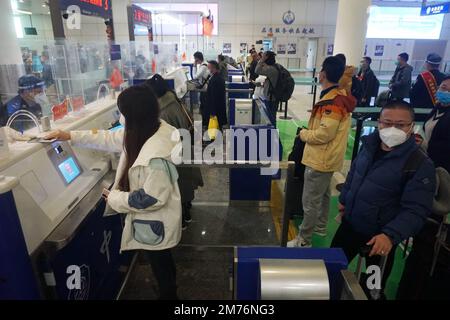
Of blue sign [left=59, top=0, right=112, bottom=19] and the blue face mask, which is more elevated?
blue sign [left=59, top=0, right=112, bottom=19]

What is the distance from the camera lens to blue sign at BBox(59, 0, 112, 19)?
311cm

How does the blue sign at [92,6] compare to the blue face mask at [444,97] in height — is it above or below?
above

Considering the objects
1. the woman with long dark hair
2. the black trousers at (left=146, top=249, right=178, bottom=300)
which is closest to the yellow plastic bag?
the woman with long dark hair

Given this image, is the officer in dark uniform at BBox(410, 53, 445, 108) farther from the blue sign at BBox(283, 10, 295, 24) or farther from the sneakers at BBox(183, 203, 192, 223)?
the blue sign at BBox(283, 10, 295, 24)

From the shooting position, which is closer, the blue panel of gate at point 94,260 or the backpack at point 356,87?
the blue panel of gate at point 94,260

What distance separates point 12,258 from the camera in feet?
4.38

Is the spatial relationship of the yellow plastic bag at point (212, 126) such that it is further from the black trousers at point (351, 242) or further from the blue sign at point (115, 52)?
the black trousers at point (351, 242)

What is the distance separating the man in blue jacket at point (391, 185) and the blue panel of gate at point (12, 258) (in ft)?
5.48

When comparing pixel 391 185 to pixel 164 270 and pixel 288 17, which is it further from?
pixel 288 17

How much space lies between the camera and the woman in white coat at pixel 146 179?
65.2 inches

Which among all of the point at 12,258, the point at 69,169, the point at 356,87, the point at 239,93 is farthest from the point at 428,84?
the point at 12,258

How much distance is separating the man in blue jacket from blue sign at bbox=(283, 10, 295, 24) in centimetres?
1898

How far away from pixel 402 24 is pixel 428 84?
14.8 meters

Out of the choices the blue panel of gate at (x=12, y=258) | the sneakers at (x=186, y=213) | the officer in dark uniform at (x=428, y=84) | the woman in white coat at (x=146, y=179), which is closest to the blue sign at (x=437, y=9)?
the officer in dark uniform at (x=428, y=84)
